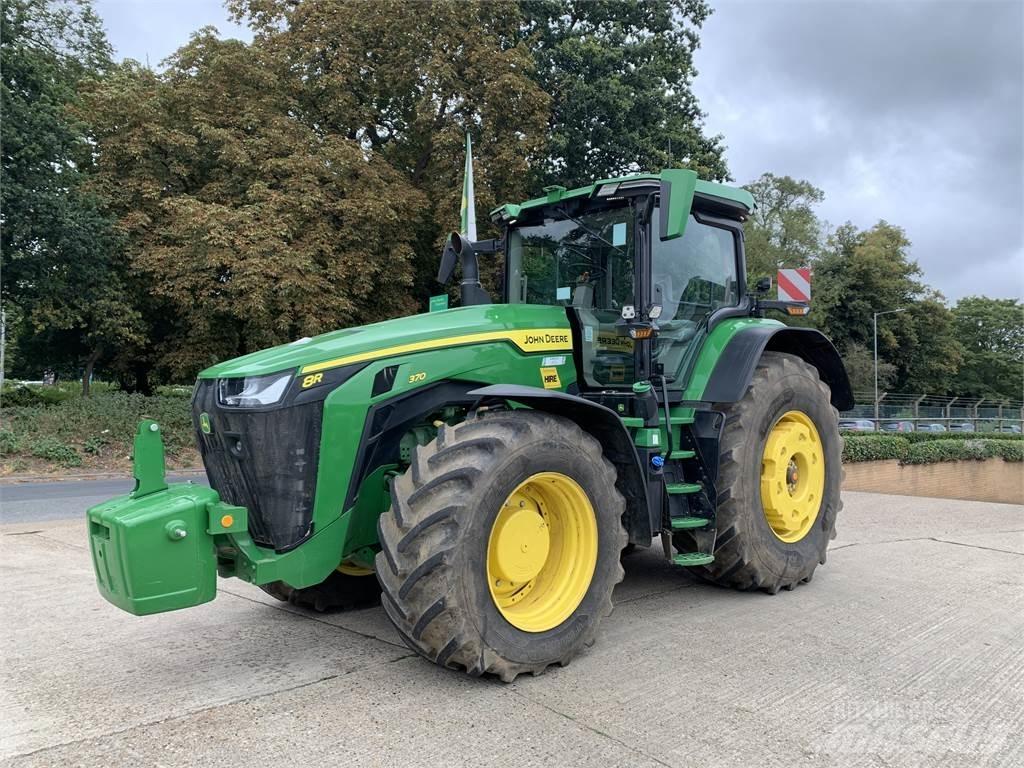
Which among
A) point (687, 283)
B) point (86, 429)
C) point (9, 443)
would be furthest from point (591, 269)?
point (86, 429)

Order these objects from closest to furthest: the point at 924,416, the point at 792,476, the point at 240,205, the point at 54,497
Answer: the point at 792,476, the point at 54,497, the point at 240,205, the point at 924,416

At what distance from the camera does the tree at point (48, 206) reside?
15.7m

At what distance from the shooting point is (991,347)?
65.1 metres

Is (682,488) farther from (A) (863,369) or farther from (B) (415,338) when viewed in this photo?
(A) (863,369)

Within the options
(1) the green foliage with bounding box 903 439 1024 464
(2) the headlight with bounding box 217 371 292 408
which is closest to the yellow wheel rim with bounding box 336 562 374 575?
(2) the headlight with bounding box 217 371 292 408

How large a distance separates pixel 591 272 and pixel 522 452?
1.67 meters

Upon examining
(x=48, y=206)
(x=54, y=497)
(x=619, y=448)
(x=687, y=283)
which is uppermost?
(x=48, y=206)

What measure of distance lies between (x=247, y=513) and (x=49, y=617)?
6.80 feet

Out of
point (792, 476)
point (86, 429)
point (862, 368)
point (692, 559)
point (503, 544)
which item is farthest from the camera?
point (862, 368)

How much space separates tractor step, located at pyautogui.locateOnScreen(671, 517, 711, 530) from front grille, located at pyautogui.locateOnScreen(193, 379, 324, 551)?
2.06 metres

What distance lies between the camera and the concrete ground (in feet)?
8.93

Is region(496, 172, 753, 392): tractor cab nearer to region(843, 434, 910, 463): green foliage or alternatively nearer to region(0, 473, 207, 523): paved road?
region(0, 473, 207, 523): paved road

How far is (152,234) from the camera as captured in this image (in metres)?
17.7

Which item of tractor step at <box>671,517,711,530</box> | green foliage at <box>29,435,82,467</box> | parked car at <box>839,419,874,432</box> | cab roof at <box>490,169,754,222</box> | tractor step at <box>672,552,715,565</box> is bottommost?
parked car at <box>839,419,874,432</box>
